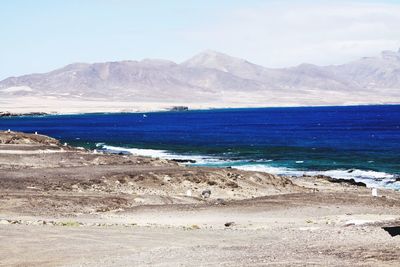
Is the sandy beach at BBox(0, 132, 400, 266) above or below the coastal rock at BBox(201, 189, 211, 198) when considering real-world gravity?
above

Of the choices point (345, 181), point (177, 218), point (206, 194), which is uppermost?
point (177, 218)

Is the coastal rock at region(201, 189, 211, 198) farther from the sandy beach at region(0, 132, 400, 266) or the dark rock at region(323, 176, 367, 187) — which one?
the dark rock at region(323, 176, 367, 187)

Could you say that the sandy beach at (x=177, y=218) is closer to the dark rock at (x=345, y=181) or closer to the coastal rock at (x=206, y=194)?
the coastal rock at (x=206, y=194)

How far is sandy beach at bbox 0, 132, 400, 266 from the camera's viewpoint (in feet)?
68.2

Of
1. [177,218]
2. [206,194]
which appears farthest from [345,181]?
[177,218]

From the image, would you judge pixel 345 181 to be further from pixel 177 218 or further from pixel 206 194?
pixel 177 218

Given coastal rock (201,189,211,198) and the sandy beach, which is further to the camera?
coastal rock (201,189,211,198)

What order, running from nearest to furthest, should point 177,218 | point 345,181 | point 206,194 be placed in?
point 177,218, point 206,194, point 345,181

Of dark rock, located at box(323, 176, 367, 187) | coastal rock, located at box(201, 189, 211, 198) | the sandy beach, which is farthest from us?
dark rock, located at box(323, 176, 367, 187)

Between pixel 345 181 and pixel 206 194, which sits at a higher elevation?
pixel 206 194

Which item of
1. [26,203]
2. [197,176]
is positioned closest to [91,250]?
[26,203]

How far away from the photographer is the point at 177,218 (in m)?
31.8

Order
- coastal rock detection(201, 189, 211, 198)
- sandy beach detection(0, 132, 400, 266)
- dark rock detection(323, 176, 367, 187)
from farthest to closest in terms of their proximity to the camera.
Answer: dark rock detection(323, 176, 367, 187), coastal rock detection(201, 189, 211, 198), sandy beach detection(0, 132, 400, 266)

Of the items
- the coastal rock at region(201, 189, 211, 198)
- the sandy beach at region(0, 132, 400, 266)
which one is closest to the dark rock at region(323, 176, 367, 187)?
the sandy beach at region(0, 132, 400, 266)
